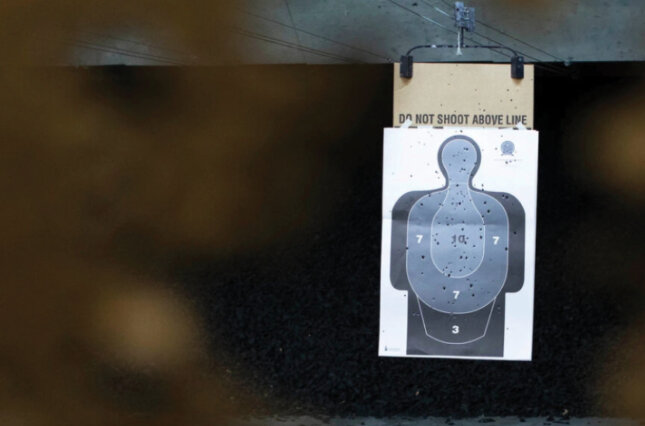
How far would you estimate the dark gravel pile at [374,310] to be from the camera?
5.34 meters

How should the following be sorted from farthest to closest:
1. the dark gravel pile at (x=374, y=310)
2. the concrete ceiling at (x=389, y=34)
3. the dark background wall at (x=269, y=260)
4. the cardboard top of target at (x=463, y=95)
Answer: the dark gravel pile at (x=374, y=310)
the dark background wall at (x=269, y=260)
the concrete ceiling at (x=389, y=34)
the cardboard top of target at (x=463, y=95)

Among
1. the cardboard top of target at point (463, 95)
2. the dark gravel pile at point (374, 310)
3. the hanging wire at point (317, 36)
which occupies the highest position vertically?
the hanging wire at point (317, 36)

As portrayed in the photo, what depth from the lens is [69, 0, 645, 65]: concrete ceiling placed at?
464 centimetres

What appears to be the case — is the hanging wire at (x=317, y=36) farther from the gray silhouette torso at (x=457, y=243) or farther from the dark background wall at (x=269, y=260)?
the gray silhouette torso at (x=457, y=243)

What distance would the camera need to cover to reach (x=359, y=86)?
17.0 ft

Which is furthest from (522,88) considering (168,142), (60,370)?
(60,370)

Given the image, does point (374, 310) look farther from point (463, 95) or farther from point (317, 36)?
point (317, 36)

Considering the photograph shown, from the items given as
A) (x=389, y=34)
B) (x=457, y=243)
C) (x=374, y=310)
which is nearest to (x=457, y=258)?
(x=457, y=243)

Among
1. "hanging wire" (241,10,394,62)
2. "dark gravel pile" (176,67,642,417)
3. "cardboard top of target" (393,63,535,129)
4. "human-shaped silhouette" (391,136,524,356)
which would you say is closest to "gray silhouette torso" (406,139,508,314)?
"human-shaped silhouette" (391,136,524,356)

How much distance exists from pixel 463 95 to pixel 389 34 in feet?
1.88

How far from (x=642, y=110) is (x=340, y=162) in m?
1.77

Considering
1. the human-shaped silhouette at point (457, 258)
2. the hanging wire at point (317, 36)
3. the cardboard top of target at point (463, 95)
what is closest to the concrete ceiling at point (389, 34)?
the hanging wire at point (317, 36)

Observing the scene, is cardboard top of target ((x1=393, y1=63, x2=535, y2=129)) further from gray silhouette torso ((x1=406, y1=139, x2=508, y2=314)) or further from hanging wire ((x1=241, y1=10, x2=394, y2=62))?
hanging wire ((x1=241, y1=10, x2=394, y2=62))

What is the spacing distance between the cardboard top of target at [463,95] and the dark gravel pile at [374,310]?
2.94ft
